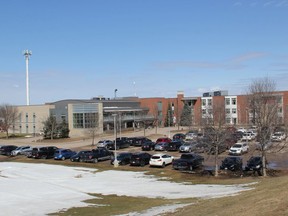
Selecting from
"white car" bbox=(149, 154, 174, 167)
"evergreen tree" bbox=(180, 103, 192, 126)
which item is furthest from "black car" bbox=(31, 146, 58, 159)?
"evergreen tree" bbox=(180, 103, 192, 126)

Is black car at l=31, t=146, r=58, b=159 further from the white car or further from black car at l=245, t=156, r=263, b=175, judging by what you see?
black car at l=245, t=156, r=263, b=175

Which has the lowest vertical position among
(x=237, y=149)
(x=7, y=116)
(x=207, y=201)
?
(x=207, y=201)

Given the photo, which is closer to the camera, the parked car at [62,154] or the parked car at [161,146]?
the parked car at [62,154]

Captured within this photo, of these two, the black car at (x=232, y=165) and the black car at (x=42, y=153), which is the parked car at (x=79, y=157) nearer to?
the black car at (x=42, y=153)

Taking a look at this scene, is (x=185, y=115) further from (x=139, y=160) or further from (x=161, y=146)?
(x=139, y=160)

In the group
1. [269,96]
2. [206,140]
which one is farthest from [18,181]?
[269,96]

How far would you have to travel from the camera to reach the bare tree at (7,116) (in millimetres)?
93250

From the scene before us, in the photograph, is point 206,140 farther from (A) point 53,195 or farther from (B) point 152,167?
(A) point 53,195

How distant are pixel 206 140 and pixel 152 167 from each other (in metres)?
7.38

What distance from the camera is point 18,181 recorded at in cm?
3475

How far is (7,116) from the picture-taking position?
3684 inches

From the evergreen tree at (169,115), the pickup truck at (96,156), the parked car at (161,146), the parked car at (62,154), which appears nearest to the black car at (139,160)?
the pickup truck at (96,156)

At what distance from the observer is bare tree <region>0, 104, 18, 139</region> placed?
93.2 m

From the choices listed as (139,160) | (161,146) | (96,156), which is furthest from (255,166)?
(161,146)
